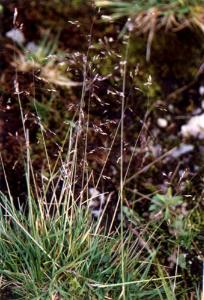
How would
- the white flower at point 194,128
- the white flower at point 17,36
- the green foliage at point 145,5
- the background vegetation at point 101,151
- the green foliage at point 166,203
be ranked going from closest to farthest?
the green foliage at point 166,203, the background vegetation at point 101,151, the green foliage at point 145,5, the white flower at point 194,128, the white flower at point 17,36

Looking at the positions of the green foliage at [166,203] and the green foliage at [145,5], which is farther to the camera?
the green foliage at [145,5]

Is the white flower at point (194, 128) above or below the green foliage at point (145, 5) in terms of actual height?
below

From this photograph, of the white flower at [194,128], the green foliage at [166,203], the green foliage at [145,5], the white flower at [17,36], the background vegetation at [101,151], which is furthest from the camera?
the white flower at [17,36]

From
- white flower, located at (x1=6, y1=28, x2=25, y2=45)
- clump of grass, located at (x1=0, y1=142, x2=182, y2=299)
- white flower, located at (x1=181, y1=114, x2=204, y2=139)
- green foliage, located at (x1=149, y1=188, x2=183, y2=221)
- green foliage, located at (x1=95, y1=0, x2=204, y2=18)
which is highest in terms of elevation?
green foliage, located at (x1=95, y1=0, x2=204, y2=18)

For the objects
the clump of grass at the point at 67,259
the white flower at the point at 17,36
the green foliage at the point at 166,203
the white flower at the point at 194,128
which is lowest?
the clump of grass at the point at 67,259

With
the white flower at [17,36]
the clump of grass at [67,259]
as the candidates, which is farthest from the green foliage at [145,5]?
the clump of grass at [67,259]

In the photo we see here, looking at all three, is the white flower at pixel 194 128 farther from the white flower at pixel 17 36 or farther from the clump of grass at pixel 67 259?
the white flower at pixel 17 36

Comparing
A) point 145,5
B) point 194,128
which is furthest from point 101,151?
point 145,5

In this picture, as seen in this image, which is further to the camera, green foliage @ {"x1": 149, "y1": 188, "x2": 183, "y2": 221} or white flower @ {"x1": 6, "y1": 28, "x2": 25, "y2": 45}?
white flower @ {"x1": 6, "y1": 28, "x2": 25, "y2": 45}

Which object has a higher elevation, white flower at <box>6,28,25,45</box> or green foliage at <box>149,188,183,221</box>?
white flower at <box>6,28,25,45</box>

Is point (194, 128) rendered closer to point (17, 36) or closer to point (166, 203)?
point (166, 203)

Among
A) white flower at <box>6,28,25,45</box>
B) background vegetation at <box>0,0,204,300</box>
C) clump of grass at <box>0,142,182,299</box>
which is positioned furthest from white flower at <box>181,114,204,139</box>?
white flower at <box>6,28,25,45</box>

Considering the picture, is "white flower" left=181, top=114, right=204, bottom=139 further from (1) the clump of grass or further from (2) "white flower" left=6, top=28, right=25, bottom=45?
(2) "white flower" left=6, top=28, right=25, bottom=45
